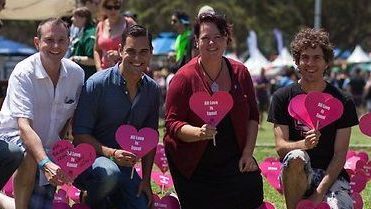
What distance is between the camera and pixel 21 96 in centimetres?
506

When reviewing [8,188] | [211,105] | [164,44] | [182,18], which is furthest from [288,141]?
[164,44]

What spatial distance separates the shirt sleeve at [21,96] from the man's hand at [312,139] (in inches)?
62.0

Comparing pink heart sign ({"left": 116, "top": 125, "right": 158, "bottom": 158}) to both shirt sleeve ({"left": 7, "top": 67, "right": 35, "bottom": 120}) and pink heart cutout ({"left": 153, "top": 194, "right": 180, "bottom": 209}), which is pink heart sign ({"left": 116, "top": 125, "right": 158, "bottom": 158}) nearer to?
pink heart cutout ({"left": 153, "top": 194, "right": 180, "bottom": 209})

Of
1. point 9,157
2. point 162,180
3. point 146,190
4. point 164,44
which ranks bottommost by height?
point 164,44

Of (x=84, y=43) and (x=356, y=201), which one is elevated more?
(x=84, y=43)

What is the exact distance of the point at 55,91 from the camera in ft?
16.9

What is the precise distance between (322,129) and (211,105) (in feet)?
2.41

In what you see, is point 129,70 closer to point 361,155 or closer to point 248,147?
point 248,147

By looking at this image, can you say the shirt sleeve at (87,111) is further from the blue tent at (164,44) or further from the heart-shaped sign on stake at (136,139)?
the blue tent at (164,44)

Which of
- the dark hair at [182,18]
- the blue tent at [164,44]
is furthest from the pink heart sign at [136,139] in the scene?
the blue tent at [164,44]

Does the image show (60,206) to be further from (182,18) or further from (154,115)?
(182,18)

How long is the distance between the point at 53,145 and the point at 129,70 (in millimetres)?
629

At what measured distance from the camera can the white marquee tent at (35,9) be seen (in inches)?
427

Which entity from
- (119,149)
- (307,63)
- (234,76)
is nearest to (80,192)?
(119,149)
